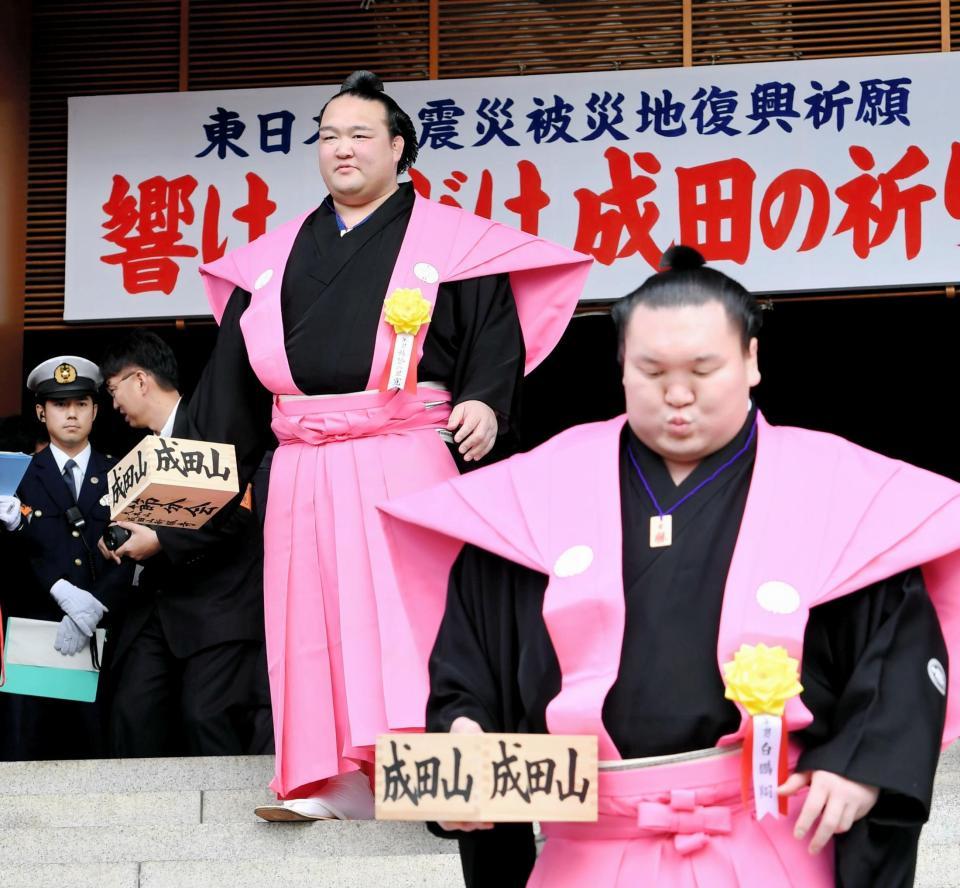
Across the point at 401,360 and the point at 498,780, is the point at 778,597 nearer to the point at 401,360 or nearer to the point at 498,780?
the point at 498,780

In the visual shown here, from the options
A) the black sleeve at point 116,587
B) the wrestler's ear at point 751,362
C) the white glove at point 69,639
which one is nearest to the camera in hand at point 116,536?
the black sleeve at point 116,587

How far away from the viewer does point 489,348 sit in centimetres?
461

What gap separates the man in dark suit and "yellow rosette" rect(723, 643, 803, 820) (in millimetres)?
2826

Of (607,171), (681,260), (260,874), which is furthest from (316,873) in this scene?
(607,171)

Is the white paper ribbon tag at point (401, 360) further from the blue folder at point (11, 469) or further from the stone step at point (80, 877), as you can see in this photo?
the blue folder at point (11, 469)

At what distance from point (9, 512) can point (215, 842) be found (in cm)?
158

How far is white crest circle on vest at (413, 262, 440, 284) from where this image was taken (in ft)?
15.0

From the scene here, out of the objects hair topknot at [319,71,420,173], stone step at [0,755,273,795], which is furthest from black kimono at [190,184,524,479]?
stone step at [0,755,273,795]

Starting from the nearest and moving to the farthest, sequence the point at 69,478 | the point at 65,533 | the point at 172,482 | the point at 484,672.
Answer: the point at 484,672 < the point at 172,482 < the point at 65,533 < the point at 69,478

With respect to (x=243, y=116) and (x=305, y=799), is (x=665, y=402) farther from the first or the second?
(x=243, y=116)

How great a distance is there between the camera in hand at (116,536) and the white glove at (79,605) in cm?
21

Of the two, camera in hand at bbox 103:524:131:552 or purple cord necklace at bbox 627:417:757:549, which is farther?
camera in hand at bbox 103:524:131:552

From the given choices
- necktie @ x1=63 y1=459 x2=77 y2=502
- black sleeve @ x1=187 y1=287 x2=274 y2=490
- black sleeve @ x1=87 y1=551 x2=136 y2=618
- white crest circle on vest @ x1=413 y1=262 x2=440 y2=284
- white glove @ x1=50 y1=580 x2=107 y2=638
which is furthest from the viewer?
necktie @ x1=63 y1=459 x2=77 y2=502

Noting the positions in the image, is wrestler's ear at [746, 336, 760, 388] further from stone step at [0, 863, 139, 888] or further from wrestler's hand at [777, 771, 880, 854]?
stone step at [0, 863, 139, 888]
